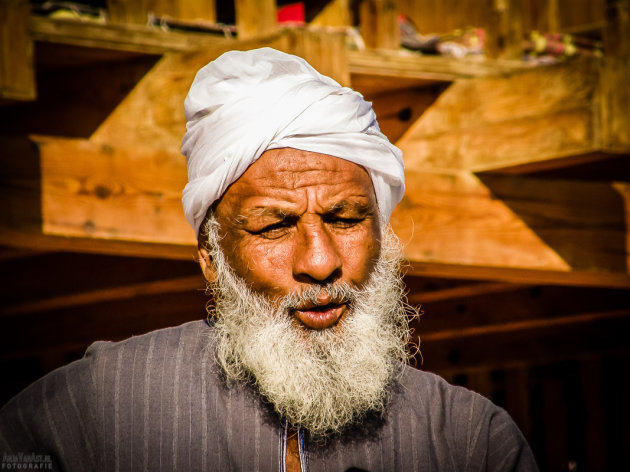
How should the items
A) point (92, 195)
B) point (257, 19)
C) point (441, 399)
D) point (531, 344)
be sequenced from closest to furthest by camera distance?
point (441, 399)
point (92, 195)
point (257, 19)
point (531, 344)

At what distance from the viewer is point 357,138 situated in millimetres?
2684

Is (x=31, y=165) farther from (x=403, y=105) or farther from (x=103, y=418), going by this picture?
(x=403, y=105)

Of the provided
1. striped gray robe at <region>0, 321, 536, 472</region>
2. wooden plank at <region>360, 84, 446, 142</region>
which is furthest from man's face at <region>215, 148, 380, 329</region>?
wooden plank at <region>360, 84, 446, 142</region>

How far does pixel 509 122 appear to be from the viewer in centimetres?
449

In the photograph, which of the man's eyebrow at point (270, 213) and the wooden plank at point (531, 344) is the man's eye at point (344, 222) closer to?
the man's eyebrow at point (270, 213)

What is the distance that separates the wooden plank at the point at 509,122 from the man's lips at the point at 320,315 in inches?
84.4

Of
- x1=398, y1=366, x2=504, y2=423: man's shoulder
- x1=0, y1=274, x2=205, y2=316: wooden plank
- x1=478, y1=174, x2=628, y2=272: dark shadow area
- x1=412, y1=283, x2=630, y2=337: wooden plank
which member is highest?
x1=398, y1=366, x2=504, y2=423: man's shoulder

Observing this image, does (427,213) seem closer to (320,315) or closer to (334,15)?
(320,315)

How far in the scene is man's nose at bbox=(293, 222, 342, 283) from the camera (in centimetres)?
243

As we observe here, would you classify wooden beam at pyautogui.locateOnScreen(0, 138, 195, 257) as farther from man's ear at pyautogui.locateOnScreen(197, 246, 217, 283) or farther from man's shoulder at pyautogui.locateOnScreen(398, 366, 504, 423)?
man's shoulder at pyautogui.locateOnScreen(398, 366, 504, 423)

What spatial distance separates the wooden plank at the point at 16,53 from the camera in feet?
11.0

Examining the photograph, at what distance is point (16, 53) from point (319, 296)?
171 cm

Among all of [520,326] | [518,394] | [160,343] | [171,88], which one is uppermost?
[171,88]

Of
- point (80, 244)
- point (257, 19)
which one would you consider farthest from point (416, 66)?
point (80, 244)
